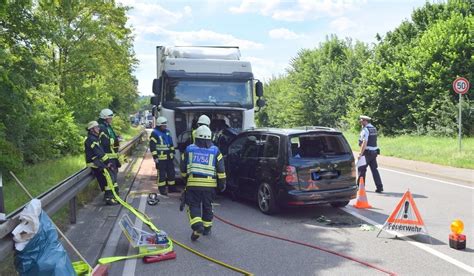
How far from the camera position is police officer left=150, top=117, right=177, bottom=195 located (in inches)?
420

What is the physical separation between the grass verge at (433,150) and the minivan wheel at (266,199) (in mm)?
9376

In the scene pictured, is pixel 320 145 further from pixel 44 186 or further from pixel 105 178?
pixel 44 186

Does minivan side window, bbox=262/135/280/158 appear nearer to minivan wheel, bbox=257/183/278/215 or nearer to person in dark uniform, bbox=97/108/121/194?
minivan wheel, bbox=257/183/278/215

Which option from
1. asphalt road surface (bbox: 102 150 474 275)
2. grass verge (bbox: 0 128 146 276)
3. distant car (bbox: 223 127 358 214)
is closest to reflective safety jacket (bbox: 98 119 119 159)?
grass verge (bbox: 0 128 146 276)

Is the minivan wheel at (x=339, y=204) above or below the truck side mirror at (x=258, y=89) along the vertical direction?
below

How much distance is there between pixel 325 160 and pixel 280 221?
1.37 meters

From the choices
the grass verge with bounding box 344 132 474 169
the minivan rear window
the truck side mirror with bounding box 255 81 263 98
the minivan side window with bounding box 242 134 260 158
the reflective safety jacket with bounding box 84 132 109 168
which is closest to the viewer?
the minivan rear window

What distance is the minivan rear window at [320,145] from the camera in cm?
870

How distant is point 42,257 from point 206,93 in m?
8.49

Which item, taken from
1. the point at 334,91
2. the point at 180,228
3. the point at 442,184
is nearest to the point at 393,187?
the point at 442,184

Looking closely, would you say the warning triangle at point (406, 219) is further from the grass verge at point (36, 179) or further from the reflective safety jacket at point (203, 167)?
the grass verge at point (36, 179)

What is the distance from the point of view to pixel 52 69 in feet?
40.1

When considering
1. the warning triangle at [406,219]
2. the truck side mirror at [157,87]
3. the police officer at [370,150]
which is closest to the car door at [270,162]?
the warning triangle at [406,219]

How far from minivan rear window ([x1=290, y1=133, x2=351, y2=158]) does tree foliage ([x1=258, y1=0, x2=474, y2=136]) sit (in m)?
16.8
